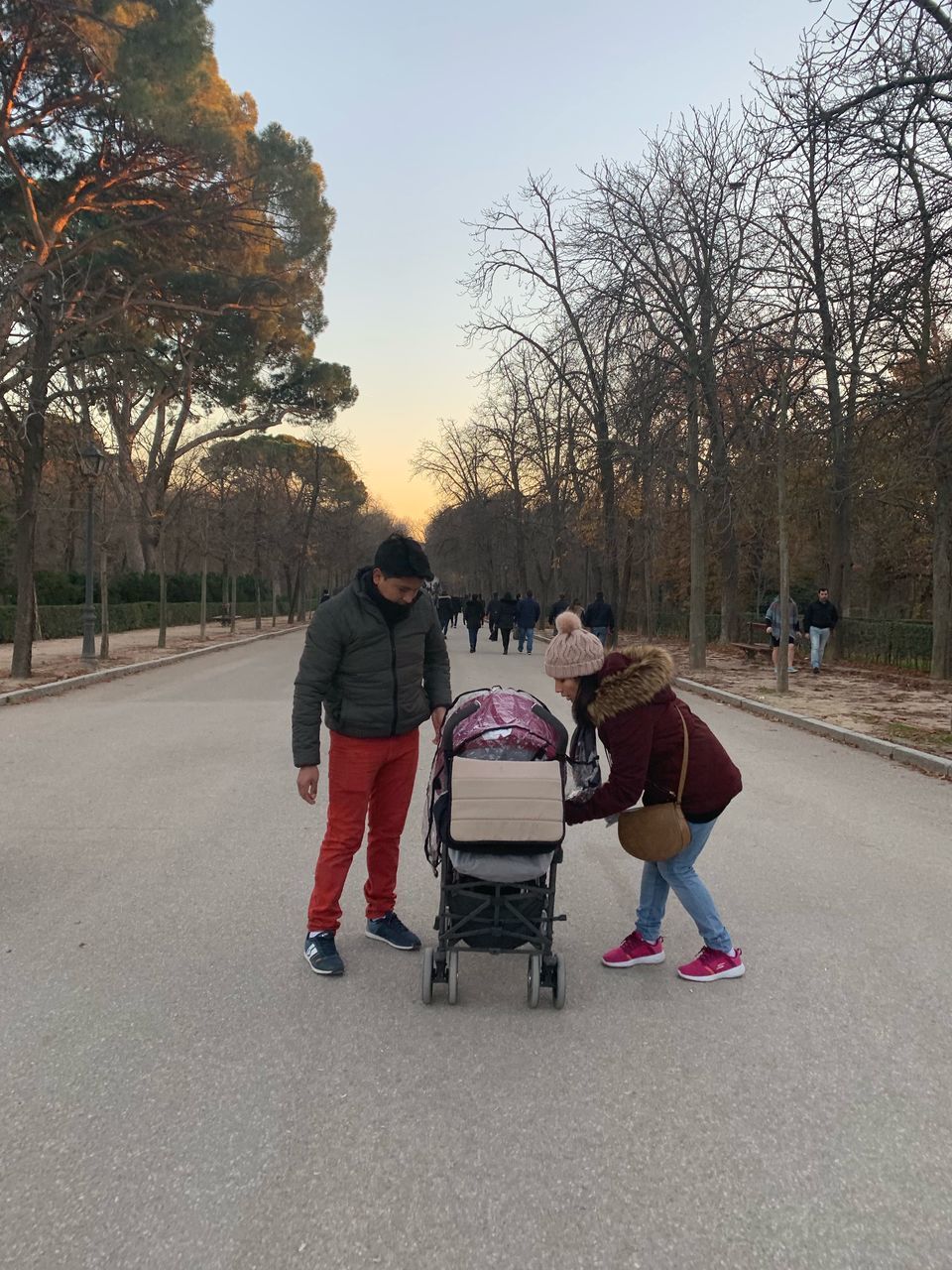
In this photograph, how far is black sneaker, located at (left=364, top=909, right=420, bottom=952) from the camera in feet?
14.1

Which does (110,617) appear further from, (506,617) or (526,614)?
(526,614)

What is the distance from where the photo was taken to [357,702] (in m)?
3.97

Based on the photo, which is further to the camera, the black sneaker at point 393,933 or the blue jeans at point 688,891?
the black sneaker at point 393,933

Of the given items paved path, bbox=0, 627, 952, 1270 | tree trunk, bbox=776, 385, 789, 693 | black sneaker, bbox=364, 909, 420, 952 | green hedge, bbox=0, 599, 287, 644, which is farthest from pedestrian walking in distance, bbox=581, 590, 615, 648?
black sneaker, bbox=364, 909, 420, 952

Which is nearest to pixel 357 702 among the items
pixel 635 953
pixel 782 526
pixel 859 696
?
pixel 635 953

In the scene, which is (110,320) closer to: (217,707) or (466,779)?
(217,707)

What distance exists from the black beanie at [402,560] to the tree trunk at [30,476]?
565 inches

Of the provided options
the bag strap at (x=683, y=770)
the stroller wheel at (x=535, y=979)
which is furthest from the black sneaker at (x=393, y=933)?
the bag strap at (x=683, y=770)

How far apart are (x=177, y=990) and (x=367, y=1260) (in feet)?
6.00

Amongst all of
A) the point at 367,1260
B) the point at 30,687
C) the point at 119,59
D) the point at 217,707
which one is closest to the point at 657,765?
the point at 367,1260

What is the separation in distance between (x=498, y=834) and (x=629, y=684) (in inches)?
30.3

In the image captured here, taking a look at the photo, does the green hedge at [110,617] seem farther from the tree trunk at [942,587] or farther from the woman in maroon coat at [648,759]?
the woman in maroon coat at [648,759]

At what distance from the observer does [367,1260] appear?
2.24 meters

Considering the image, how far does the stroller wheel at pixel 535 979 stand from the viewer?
3.64 m
